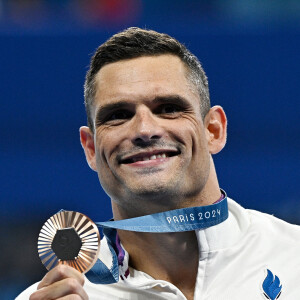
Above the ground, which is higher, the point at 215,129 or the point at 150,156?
the point at 215,129

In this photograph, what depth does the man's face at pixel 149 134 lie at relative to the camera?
2.28 m

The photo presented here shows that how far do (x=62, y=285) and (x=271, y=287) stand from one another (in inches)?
35.1

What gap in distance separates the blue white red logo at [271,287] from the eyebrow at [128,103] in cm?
74

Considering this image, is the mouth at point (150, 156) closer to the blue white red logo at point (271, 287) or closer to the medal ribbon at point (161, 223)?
the medal ribbon at point (161, 223)

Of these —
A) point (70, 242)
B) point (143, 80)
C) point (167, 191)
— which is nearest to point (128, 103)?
point (143, 80)

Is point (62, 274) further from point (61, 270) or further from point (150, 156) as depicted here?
point (150, 156)

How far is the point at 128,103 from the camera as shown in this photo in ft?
7.72

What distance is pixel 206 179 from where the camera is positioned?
7.95ft

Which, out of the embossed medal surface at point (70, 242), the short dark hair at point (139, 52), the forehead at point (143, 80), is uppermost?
the short dark hair at point (139, 52)

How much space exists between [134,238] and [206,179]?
14.6 inches

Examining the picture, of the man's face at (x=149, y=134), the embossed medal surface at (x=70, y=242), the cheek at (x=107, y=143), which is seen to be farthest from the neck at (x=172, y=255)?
the embossed medal surface at (x=70, y=242)

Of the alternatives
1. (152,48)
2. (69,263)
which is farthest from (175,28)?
(69,263)

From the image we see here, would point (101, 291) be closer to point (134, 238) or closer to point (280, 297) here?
point (134, 238)

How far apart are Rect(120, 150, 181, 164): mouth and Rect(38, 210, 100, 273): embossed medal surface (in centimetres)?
55
